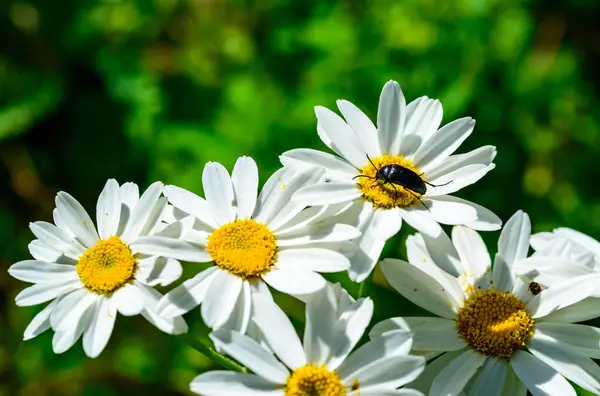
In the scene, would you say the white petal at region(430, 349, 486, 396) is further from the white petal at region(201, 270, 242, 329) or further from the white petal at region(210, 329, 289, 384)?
the white petal at region(201, 270, 242, 329)

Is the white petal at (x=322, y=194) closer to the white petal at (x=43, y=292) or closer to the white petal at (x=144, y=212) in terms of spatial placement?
the white petal at (x=144, y=212)

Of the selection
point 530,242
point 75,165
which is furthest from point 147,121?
point 530,242

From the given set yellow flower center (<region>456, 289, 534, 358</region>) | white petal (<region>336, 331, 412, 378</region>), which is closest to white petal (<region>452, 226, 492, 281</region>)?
yellow flower center (<region>456, 289, 534, 358</region>)

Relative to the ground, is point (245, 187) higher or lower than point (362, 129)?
lower

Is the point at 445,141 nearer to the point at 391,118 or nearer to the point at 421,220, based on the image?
the point at 391,118

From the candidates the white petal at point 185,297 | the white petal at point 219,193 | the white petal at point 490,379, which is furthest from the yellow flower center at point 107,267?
the white petal at point 490,379

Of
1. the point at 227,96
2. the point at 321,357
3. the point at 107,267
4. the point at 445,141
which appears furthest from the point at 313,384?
the point at 227,96

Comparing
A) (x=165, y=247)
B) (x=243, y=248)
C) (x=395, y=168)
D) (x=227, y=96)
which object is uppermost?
(x=227, y=96)
